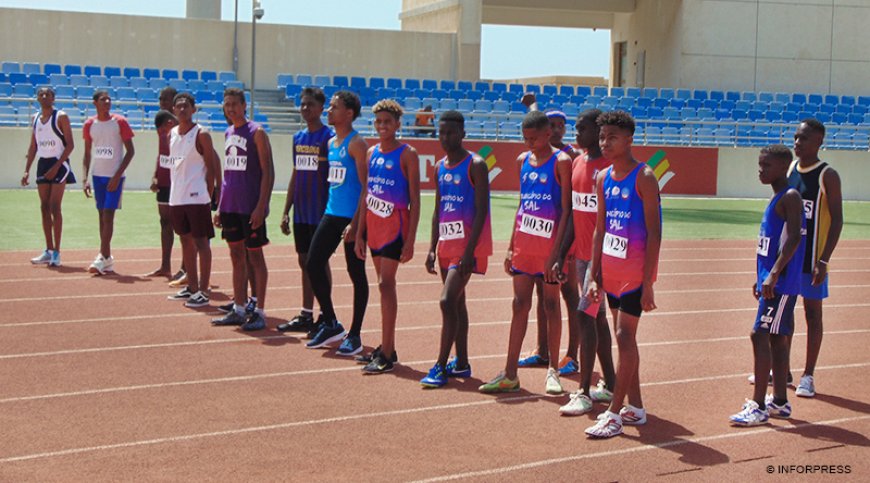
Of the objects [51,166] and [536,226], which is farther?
[51,166]

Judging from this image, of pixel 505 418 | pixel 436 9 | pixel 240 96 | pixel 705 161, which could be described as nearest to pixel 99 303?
pixel 240 96

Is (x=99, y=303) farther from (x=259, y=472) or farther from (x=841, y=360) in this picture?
(x=841, y=360)

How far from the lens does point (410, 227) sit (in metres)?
8.00

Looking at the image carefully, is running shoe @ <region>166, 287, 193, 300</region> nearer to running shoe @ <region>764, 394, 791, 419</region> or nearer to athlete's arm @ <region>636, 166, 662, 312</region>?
athlete's arm @ <region>636, 166, 662, 312</region>

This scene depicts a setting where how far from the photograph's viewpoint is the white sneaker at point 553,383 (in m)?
7.35

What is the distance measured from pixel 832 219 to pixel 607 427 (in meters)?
2.45

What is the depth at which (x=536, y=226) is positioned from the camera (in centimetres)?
747

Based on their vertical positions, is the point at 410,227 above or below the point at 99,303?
above

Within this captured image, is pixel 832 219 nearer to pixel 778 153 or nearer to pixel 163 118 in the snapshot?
pixel 778 153

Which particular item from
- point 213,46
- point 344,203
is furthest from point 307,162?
point 213,46

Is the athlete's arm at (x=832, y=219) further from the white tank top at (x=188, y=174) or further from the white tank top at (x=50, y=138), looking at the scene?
the white tank top at (x=50, y=138)

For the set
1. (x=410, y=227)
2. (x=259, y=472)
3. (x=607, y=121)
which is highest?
(x=607, y=121)

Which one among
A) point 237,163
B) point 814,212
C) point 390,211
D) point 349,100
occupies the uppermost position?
point 349,100

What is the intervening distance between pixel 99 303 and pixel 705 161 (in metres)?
22.6
